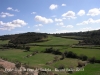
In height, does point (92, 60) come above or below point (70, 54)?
below

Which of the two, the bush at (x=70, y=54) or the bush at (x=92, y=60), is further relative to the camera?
the bush at (x=70, y=54)

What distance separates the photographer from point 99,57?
6091 centimetres

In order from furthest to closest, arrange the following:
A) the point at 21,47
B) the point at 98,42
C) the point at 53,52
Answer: the point at 21,47 < the point at 98,42 < the point at 53,52

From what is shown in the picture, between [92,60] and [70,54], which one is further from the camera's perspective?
[70,54]

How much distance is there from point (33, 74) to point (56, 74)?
7.39 metres

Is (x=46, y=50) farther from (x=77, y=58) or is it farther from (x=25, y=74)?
(x=25, y=74)

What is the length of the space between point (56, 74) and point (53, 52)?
42643 mm

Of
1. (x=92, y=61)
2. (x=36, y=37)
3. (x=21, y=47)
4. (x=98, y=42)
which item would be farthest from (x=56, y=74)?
(x=36, y=37)

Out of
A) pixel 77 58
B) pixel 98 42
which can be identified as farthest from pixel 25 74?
pixel 98 42

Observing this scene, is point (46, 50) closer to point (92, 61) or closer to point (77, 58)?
point (77, 58)

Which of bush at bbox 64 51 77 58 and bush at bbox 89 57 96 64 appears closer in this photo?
bush at bbox 89 57 96 64

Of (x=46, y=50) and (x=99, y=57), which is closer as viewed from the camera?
(x=99, y=57)

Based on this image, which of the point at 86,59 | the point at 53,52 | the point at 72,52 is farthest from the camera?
the point at 53,52

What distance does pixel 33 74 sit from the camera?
33.0 metres
